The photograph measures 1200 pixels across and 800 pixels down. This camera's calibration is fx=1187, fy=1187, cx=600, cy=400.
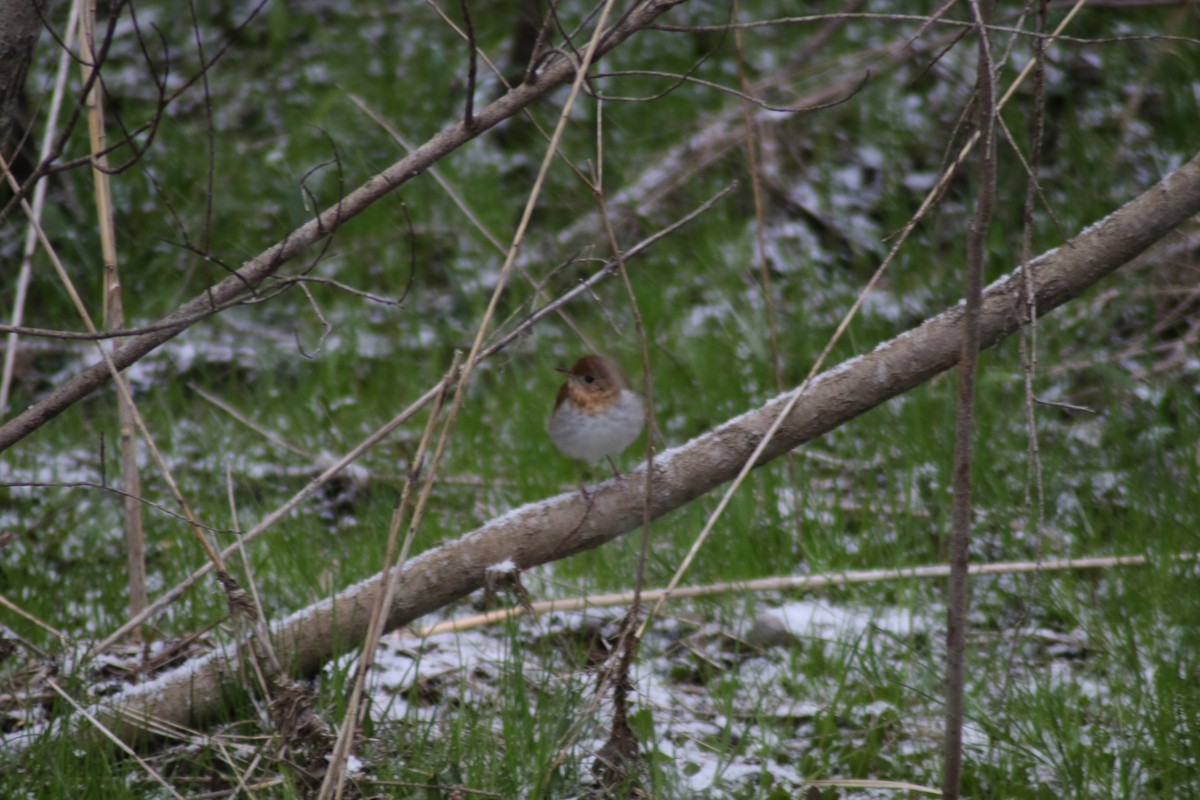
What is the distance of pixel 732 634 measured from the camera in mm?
3236

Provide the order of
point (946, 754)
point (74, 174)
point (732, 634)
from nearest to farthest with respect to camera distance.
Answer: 1. point (946, 754)
2. point (732, 634)
3. point (74, 174)

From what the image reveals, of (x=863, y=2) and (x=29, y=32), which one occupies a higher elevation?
(x=863, y=2)

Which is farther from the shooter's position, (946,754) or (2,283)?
(2,283)

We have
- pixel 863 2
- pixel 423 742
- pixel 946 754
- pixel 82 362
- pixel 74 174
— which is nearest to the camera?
pixel 946 754

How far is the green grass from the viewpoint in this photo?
2.66 metres

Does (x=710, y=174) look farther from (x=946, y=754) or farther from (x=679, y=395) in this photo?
(x=946, y=754)

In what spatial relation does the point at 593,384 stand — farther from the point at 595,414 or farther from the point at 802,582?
the point at 802,582

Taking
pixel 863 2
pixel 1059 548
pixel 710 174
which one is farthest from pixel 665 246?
pixel 1059 548

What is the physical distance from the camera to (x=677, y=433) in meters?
4.26

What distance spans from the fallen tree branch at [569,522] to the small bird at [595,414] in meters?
0.61

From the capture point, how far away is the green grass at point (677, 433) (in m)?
2.66

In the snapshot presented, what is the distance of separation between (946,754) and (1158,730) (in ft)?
2.21

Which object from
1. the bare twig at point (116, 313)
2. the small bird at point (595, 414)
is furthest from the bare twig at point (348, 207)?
the small bird at point (595, 414)

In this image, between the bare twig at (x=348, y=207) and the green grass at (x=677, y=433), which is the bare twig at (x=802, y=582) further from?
the bare twig at (x=348, y=207)
